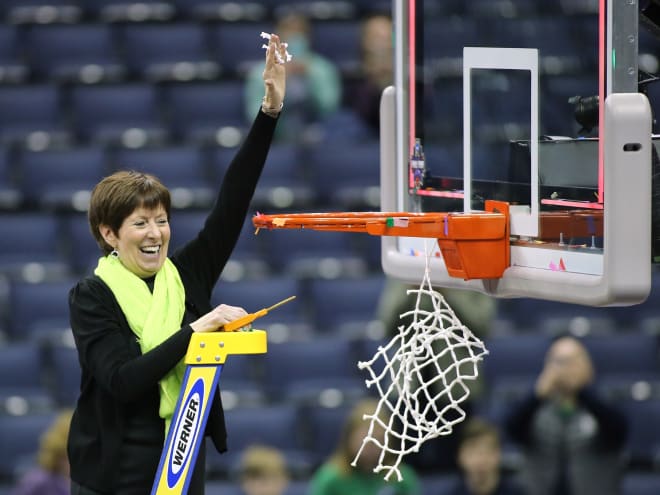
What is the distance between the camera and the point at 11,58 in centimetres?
729

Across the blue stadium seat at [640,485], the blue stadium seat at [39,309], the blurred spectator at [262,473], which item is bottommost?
the blue stadium seat at [640,485]

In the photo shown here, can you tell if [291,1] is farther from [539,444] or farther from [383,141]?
[383,141]

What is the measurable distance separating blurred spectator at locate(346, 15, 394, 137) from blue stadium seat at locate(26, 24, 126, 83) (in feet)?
4.14

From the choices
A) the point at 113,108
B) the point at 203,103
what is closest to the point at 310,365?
the point at 203,103

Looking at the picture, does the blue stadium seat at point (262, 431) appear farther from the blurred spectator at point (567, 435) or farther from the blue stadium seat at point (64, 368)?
the blurred spectator at point (567, 435)

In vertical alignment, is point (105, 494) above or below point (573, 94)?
below

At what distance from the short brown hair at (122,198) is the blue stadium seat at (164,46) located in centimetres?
426

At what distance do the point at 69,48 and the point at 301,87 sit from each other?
51.0 inches

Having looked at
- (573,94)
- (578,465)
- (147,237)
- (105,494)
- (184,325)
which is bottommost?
(578,465)

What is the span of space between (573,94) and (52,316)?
11.7 ft

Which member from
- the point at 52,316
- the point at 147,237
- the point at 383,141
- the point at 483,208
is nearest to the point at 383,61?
the point at 52,316

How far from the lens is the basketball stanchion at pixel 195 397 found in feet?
10.00

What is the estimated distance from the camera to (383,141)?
3947mm

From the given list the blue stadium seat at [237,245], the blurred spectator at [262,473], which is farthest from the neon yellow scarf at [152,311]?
the blue stadium seat at [237,245]
